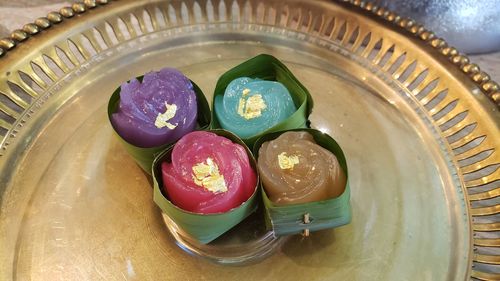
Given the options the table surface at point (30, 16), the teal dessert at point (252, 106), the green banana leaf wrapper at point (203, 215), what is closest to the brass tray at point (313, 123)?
the green banana leaf wrapper at point (203, 215)

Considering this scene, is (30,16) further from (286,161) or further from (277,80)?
(286,161)

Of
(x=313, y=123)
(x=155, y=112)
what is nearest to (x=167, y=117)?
(x=155, y=112)

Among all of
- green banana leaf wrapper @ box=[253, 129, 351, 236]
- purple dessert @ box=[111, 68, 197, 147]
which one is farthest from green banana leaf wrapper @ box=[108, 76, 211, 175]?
green banana leaf wrapper @ box=[253, 129, 351, 236]

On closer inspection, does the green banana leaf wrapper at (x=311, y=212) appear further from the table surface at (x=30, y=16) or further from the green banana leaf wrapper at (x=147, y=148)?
the table surface at (x=30, y=16)

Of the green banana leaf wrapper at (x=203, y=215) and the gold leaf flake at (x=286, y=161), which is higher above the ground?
the gold leaf flake at (x=286, y=161)

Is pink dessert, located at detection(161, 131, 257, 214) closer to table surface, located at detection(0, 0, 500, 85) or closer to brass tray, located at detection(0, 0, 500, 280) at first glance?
brass tray, located at detection(0, 0, 500, 280)
